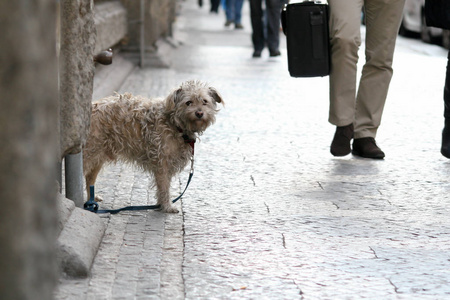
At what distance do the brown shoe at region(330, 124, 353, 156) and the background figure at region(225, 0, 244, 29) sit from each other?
15.7 m

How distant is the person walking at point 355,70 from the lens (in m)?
6.18

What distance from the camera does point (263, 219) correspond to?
4812 mm

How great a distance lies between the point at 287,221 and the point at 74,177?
3.93 feet

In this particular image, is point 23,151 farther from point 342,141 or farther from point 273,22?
point 273,22

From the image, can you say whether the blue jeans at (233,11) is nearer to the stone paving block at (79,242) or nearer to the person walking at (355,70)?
the person walking at (355,70)

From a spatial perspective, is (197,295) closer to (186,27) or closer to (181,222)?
(181,222)

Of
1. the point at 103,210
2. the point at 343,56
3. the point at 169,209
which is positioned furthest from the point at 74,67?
the point at 343,56

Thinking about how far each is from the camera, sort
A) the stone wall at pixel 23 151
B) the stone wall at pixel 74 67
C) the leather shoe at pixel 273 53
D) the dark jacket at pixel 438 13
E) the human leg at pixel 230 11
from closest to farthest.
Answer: the stone wall at pixel 23 151, the stone wall at pixel 74 67, the dark jacket at pixel 438 13, the leather shoe at pixel 273 53, the human leg at pixel 230 11

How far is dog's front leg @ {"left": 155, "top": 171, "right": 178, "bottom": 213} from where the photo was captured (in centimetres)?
488

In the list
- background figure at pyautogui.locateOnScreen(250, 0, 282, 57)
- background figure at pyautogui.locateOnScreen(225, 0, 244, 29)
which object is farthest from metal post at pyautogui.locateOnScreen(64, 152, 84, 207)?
background figure at pyautogui.locateOnScreen(225, 0, 244, 29)

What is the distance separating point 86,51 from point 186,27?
1867cm

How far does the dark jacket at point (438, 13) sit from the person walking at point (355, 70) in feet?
0.76

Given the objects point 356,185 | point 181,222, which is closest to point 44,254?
point 181,222

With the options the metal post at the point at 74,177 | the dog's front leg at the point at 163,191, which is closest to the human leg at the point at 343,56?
the dog's front leg at the point at 163,191
